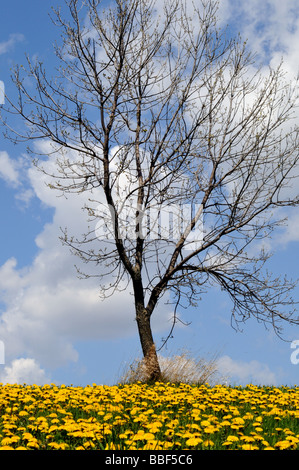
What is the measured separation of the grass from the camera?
4172 mm

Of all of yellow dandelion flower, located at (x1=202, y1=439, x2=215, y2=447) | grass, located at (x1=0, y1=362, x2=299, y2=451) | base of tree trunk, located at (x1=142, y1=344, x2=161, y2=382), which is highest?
base of tree trunk, located at (x1=142, y1=344, x2=161, y2=382)

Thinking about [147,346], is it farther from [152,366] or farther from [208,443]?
[208,443]

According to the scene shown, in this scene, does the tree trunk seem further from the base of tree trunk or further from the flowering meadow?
the flowering meadow

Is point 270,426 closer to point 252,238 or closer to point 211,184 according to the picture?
point 252,238

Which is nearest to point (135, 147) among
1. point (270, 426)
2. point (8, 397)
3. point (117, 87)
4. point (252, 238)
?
point (117, 87)

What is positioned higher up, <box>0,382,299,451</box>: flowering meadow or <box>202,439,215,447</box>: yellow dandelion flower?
<box>0,382,299,451</box>: flowering meadow

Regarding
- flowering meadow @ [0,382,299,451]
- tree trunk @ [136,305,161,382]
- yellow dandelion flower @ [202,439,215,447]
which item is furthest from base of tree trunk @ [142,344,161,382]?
yellow dandelion flower @ [202,439,215,447]

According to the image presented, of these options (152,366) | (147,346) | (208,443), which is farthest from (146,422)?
(147,346)

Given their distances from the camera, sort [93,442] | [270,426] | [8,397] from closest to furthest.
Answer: [93,442] → [270,426] → [8,397]

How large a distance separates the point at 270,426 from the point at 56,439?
2.35 metres

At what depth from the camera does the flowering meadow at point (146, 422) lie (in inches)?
164

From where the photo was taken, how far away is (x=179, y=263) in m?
10.9

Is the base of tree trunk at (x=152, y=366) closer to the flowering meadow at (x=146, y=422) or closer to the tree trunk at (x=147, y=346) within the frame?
the tree trunk at (x=147, y=346)

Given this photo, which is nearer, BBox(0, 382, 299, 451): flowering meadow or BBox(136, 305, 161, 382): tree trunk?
BBox(0, 382, 299, 451): flowering meadow
